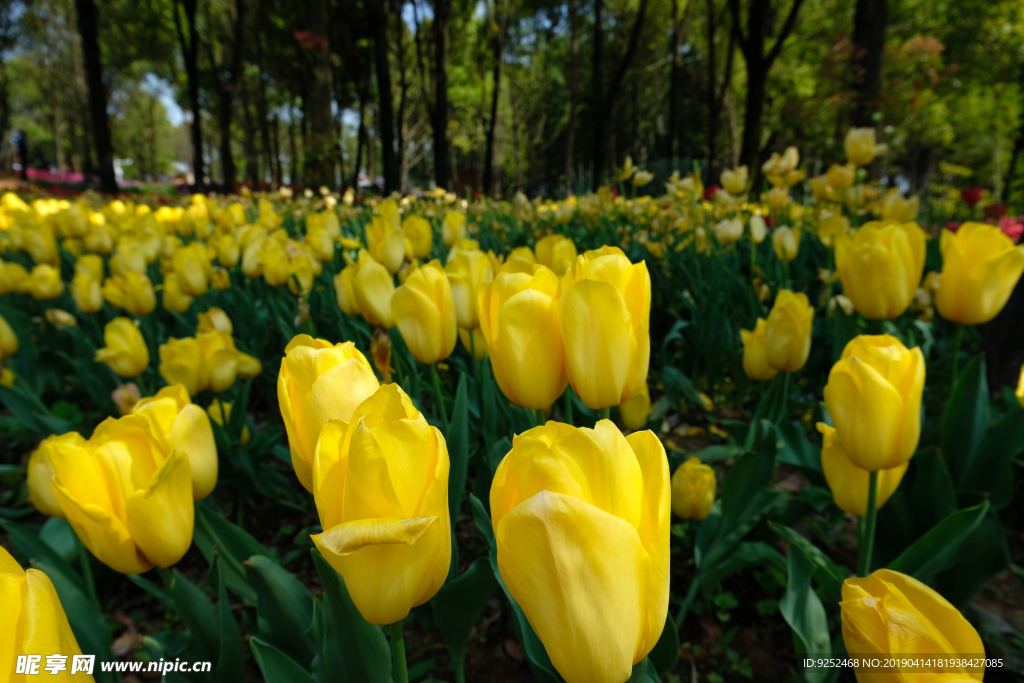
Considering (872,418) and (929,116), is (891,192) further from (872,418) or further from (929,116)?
Result: (929,116)

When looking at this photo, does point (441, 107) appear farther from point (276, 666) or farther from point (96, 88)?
point (276, 666)

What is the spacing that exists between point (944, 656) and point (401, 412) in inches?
22.5

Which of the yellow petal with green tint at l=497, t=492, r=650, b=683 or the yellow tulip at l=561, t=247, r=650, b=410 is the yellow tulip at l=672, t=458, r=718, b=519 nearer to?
the yellow tulip at l=561, t=247, r=650, b=410

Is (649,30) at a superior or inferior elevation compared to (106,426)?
superior

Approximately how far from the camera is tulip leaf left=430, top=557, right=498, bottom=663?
2.93ft

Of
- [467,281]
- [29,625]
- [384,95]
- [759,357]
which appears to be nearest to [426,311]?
[467,281]

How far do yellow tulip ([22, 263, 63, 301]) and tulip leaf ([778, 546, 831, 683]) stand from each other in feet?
10.4

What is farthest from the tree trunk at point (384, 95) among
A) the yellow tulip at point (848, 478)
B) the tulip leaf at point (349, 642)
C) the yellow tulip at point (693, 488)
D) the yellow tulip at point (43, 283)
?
the tulip leaf at point (349, 642)

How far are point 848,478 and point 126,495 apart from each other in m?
1.20

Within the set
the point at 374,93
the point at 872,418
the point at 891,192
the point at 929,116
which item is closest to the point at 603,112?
the point at 891,192

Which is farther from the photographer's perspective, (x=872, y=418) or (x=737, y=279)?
(x=737, y=279)

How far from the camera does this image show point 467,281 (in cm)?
120

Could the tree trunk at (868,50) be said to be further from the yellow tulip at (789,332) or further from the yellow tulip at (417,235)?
the yellow tulip at (789,332)

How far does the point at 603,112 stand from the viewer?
37.4 feet
